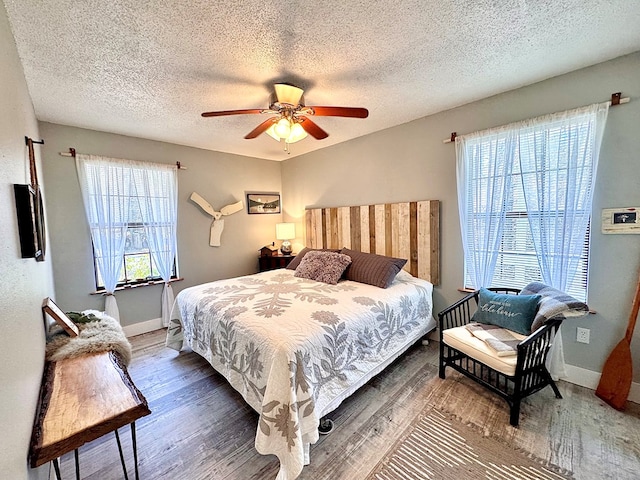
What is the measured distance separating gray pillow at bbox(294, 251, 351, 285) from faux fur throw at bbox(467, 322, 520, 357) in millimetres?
1343

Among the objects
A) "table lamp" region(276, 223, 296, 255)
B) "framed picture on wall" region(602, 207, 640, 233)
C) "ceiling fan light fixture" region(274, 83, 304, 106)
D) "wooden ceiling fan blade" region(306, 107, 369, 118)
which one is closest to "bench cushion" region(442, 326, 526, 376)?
"framed picture on wall" region(602, 207, 640, 233)

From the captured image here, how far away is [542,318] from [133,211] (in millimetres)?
4244

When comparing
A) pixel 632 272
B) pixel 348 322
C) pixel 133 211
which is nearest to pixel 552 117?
pixel 632 272

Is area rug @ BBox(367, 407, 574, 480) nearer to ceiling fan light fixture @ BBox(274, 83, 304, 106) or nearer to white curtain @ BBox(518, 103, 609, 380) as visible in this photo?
white curtain @ BBox(518, 103, 609, 380)

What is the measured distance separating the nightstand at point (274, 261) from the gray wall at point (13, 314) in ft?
9.63

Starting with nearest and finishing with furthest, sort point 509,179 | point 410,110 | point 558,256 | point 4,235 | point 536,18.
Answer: point 4,235
point 536,18
point 558,256
point 509,179
point 410,110

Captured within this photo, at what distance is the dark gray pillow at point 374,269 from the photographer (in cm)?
272

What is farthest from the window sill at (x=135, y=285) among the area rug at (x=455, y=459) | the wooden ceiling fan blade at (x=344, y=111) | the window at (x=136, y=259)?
the area rug at (x=455, y=459)

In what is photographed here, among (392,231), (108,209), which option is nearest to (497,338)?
(392,231)

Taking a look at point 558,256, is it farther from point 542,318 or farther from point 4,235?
point 4,235

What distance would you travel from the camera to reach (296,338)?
1.63 m

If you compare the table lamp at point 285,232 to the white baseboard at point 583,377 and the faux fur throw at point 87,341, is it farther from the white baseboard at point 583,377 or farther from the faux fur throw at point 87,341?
the white baseboard at point 583,377

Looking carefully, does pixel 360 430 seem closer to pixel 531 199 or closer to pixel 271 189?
pixel 531 199

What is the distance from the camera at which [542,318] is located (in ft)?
6.02
